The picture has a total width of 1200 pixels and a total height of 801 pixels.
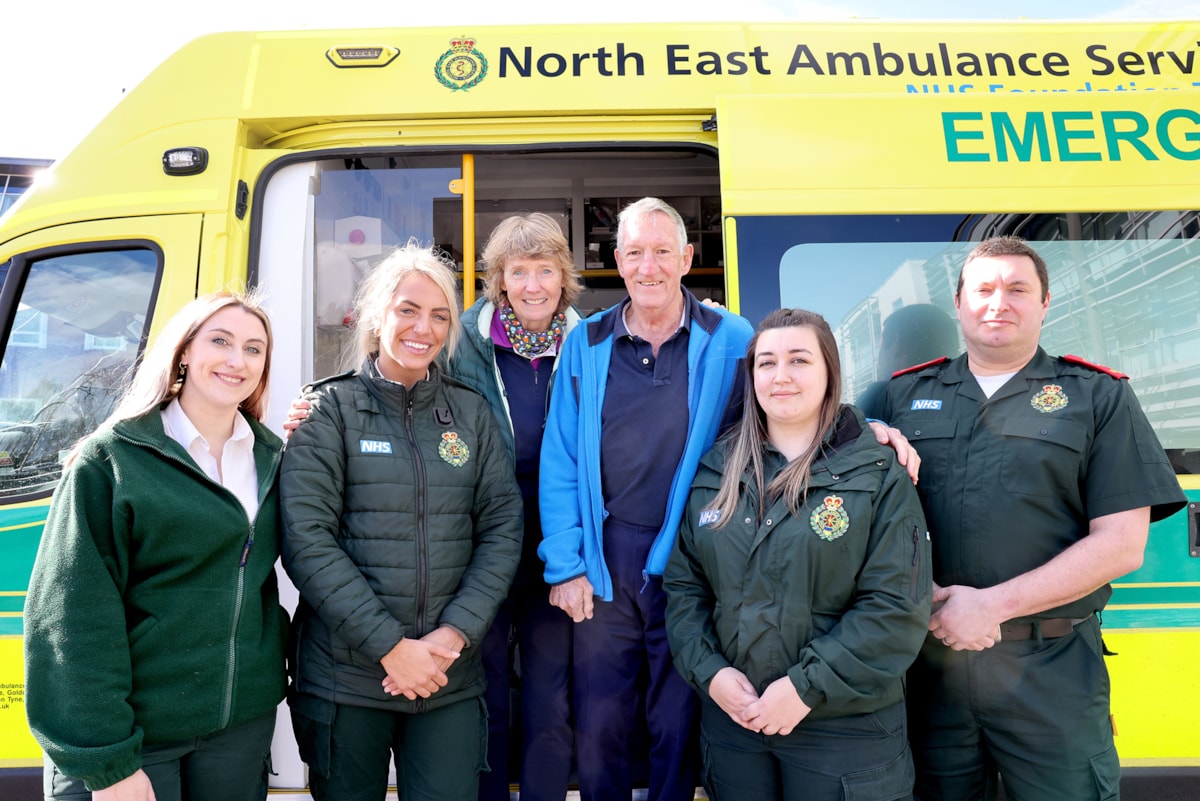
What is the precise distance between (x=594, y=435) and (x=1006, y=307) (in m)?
1.19

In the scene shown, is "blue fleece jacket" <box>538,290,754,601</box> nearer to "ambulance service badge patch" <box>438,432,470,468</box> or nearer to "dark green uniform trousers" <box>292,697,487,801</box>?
"ambulance service badge patch" <box>438,432,470,468</box>

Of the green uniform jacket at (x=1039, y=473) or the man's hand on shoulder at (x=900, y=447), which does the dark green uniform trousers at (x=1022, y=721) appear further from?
the man's hand on shoulder at (x=900, y=447)

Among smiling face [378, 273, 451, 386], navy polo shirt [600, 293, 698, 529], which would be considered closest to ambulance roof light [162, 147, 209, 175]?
smiling face [378, 273, 451, 386]

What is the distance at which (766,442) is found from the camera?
2.03 m

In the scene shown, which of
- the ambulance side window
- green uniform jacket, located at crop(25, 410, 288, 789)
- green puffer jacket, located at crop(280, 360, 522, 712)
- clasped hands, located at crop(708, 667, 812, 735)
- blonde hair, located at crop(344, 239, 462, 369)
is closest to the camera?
green uniform jacket, located at crop(25, 410, 288, 789)

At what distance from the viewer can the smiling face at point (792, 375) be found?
194cm

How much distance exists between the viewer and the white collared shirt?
1843 millimetres

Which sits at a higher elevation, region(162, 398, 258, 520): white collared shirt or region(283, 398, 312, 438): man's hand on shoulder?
region(283, 398, 312, 438): man's hand on shoulder

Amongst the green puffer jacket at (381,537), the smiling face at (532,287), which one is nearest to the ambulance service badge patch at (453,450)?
the green puffer jacket at (381,537)

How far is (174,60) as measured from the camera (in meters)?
2.81

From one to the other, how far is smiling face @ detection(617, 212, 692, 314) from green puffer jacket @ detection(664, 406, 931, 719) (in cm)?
69

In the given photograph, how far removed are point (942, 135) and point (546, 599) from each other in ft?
6.69

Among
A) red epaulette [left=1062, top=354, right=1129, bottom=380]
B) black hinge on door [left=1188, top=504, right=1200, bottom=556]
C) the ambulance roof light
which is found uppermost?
the ambulance roof light

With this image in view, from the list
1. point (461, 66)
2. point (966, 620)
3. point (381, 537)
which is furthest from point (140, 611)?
point (461, 66)
